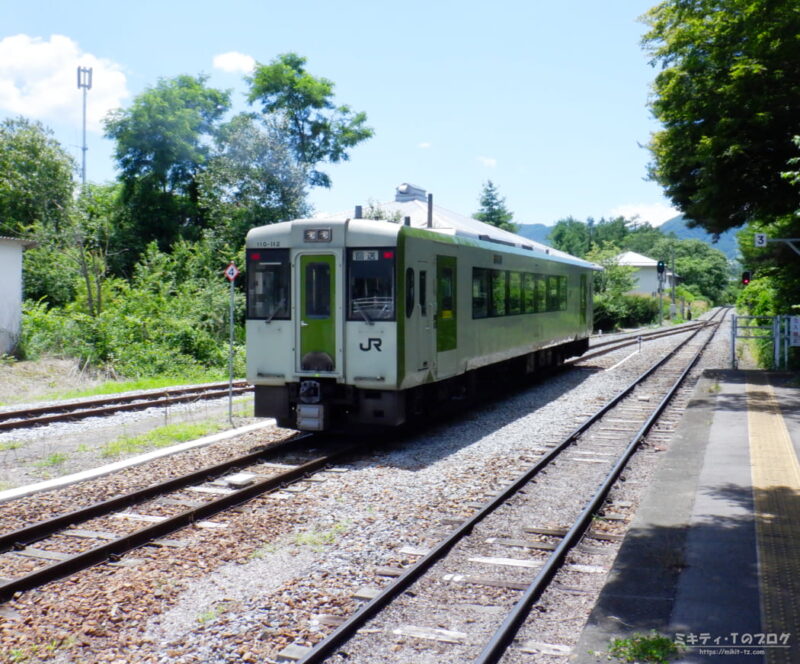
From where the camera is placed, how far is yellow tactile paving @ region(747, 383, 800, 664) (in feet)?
15.4

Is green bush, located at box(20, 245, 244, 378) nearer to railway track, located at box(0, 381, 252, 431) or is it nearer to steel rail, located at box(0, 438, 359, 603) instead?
railway track, located at box(0, 381, 252, 431)

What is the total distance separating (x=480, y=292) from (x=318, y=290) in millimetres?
3773

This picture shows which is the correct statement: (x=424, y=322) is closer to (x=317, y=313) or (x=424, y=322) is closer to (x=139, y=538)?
(x=317, y=313)

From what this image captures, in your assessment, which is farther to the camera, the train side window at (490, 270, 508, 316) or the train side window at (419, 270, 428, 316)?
the train side window at (490, 270, 508, 316)

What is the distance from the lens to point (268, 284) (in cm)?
1112

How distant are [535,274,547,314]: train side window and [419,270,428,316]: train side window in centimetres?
684

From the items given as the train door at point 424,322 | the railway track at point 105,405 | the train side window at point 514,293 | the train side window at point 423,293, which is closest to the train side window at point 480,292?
the train side window at point 514,293

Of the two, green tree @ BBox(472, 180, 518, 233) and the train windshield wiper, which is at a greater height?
green tree @ BBox(472, 180, 518, 233)

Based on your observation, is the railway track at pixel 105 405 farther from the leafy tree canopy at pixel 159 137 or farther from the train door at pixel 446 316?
the leafy tree canopy at pixel 159 137

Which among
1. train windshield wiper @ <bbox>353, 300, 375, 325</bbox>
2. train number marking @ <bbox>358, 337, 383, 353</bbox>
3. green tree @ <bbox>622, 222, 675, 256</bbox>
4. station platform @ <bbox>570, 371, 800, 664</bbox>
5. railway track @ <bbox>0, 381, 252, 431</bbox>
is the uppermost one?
green tree @ <bbox>622, 222, 675, 256</bbox>

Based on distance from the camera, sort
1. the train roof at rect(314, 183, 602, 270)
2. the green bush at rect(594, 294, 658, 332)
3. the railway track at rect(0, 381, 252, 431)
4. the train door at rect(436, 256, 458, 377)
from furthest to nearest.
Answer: the green bush at rect(594, 294, 658, 332)
the train roof at rect(314, 183, 602, 270)
the railway track at rect(0, 381, 252, 431)
the train door at rect(436, 256, 458, 377)

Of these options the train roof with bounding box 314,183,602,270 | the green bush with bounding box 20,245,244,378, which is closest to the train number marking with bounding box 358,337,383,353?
the green bush with bounding box 20,245,244,378

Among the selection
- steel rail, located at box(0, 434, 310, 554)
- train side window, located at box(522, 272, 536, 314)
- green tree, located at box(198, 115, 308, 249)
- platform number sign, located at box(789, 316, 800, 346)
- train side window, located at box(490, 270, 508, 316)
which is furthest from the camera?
green tree, located at box(198, 115, 308, 249)

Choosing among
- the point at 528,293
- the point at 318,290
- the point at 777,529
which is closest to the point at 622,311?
the point at 528,293
